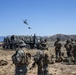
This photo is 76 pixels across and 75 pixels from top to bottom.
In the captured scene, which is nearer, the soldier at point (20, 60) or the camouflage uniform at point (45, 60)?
the soldier at point (20, 60)

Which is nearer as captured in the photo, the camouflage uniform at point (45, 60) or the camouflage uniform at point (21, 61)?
the camouflage uniform at point (21, 61)

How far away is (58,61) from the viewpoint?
2531cm

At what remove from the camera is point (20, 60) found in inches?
438

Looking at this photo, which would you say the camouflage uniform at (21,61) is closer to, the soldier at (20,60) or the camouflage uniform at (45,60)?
the soldier at (20,60)

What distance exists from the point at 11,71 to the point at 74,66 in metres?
5.19

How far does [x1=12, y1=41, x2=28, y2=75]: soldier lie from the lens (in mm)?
11141

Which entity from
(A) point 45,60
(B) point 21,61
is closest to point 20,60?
(B) point 21,61

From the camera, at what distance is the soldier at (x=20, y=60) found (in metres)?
11.1

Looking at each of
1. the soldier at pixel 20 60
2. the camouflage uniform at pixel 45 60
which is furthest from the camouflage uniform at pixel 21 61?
the camouflage uniform at pixel 45 60

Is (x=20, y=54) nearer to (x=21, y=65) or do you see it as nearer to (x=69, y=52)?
(x=21, y=65)

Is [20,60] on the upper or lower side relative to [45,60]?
upper

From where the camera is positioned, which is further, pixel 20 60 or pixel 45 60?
pixel 45 60

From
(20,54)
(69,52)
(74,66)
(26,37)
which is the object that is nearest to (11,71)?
(74,66)

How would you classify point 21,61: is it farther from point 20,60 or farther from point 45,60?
point 45,60
